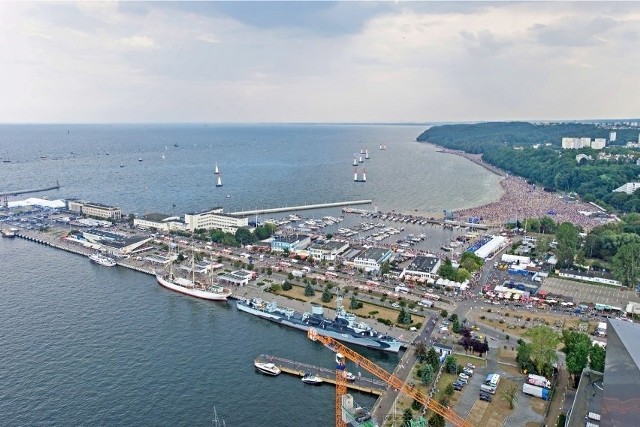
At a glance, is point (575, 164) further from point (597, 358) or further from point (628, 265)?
point (597, 358)

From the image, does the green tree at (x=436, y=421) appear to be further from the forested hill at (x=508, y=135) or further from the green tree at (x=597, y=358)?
the forested hill at (x=508, y=135)

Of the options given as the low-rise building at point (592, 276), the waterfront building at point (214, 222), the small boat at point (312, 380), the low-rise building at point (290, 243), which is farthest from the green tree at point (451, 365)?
the waterfront building at point (214, 222)

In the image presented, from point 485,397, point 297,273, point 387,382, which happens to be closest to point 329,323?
point 387,382

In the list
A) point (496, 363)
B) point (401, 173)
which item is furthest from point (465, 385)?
point (401, 173)

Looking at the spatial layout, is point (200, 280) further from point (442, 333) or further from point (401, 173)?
point (401, 173)

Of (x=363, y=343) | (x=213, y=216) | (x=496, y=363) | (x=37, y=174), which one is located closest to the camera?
(x=496, y=363)

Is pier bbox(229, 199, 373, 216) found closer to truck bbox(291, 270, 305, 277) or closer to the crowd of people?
the crowd of people

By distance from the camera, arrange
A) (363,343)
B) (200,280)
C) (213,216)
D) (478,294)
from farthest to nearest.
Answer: (213,216) < (200,280) < (478,294) < (363,343)
